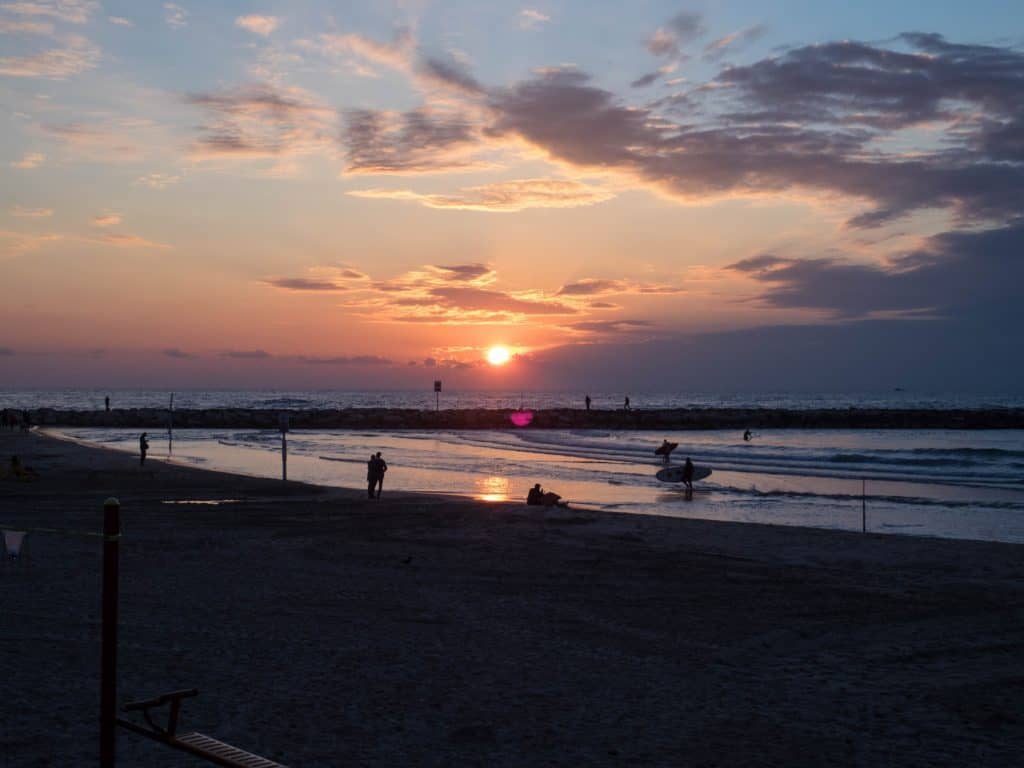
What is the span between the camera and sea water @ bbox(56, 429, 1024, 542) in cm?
2677

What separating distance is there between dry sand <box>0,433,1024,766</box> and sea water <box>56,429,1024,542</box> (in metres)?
8.35

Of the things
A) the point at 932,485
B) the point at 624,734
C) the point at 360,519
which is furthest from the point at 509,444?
the point at 624,734

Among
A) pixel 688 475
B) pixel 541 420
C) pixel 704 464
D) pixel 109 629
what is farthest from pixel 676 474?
pixel 541 420

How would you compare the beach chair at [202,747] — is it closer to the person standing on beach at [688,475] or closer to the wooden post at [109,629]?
the wooden post at [109,629]

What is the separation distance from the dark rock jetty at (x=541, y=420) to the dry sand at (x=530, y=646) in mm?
63540

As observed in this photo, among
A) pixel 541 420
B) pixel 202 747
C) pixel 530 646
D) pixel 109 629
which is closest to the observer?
pixel 109 629

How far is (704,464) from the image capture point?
44.1 m

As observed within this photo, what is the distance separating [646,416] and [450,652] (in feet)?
269

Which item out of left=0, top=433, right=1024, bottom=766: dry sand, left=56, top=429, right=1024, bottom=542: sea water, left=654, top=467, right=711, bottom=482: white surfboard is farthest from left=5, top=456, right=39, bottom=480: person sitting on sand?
left=654, top=467, right=711, bottom=482: white surfboard

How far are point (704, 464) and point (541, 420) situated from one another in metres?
43.2

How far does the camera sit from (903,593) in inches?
531

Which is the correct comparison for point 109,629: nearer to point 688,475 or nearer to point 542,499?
point 542,499

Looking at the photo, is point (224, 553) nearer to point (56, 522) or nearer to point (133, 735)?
point (56, 522)

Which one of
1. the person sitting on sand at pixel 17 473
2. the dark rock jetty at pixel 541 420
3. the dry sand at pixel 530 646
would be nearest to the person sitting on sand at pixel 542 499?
the dry sand at pixel 530 646
